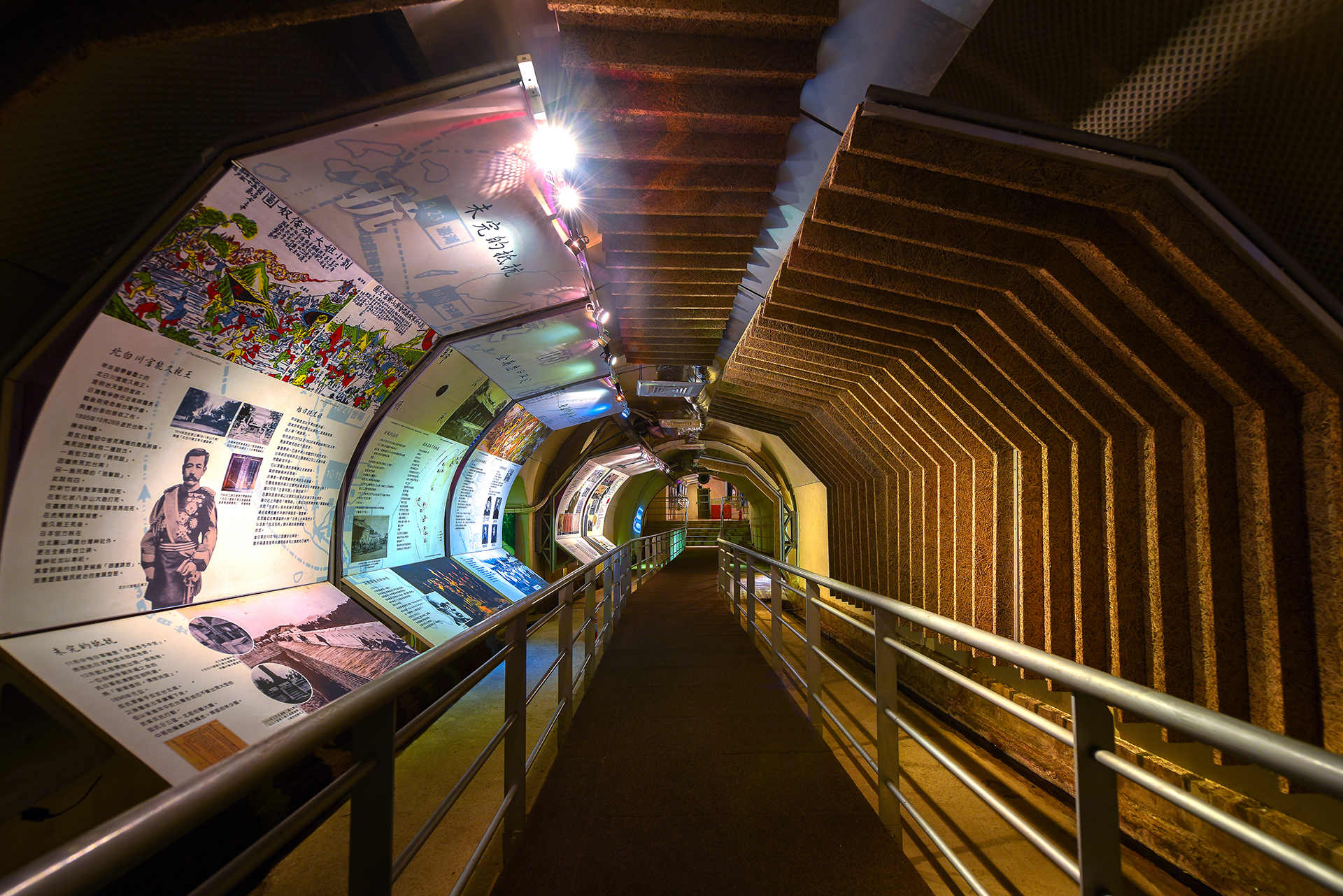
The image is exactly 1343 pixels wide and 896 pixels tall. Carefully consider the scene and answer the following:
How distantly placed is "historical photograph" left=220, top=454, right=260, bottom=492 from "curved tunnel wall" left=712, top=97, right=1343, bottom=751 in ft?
10.7

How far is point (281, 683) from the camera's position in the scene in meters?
2.93

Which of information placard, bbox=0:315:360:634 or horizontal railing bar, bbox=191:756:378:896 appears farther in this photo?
information placard, bbox=0:315:360:634

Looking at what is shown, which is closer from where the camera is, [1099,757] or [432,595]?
[1099,757]

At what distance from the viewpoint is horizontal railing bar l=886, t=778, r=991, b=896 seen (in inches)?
64.9

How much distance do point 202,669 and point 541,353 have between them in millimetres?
3214

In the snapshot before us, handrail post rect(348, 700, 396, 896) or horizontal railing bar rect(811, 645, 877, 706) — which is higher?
handrail post rect(348, 700, 396, 896)

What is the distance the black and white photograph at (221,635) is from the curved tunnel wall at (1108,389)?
11.8 ft

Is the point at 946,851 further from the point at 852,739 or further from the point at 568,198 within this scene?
the point at 568,198

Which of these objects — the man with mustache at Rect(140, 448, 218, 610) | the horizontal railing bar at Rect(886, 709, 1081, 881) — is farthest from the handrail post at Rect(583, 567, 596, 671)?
the horizontal railing bar at Rect(886, 709, 1081, 881)

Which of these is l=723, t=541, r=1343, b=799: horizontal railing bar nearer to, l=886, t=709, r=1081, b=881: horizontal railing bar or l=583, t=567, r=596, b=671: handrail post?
l=886, t=709, r=1081, b=881: horizontal railing bar

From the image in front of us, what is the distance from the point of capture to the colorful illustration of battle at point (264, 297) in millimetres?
2346

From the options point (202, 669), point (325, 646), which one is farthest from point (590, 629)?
point (202, 669)

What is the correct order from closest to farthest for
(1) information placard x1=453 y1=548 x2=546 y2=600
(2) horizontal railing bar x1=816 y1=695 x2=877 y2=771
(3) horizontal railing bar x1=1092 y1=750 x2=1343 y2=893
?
(3) horizontal railing bar x1=1092 y1=750 x2=1343 y2=893, (2) horizontal railing bar x1=816 y1=695 x2=877 y2=771, (1) information placard x1=453 y1=548 x2=546 y2=600

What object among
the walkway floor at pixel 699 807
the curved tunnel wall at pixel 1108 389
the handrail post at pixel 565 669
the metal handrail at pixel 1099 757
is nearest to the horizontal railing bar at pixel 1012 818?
the metal handrail at pixel 1099 757
